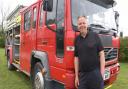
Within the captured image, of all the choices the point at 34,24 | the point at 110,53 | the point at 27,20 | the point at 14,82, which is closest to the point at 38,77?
the point at 34,24

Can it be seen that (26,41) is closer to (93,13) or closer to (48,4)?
(48,4)

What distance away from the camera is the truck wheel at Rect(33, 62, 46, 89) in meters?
7.17

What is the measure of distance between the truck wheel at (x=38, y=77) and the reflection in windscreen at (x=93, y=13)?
193 cm

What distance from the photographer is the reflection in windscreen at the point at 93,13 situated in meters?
6.23

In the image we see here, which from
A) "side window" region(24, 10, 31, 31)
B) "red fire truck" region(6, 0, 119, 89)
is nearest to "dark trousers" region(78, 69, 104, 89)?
"red fire truck" region(6, 0, 119, 89)

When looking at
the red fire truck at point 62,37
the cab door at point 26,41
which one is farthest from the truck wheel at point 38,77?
the cab door at point 26,41

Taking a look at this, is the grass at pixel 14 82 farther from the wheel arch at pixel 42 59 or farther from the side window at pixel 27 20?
the side window at pixel 27 20

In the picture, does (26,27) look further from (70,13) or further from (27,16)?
(70,13)

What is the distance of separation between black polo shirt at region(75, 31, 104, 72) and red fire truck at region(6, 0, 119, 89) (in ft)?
2.45

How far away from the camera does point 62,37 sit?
20.3ft

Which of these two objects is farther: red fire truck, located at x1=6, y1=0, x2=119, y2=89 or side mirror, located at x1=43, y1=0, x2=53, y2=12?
side mirror, located at x1=43, y1=0, x2=53, y2=12

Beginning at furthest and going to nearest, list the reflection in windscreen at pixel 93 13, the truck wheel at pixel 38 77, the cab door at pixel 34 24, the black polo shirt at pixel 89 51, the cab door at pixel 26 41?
1. the cab door at pixel 26 41
2. the cab door at pixel 34 24
3. the truck wheel at pixel 38 77
4. the reflection in windscreen at pixel 93 13
5. the black polo shirt at pixel 89 51

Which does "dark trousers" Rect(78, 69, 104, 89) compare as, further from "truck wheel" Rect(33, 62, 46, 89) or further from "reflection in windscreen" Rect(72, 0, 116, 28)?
"truck wheel" Rect(33, 62, 46, 89)

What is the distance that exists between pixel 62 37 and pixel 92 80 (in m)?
1.47
